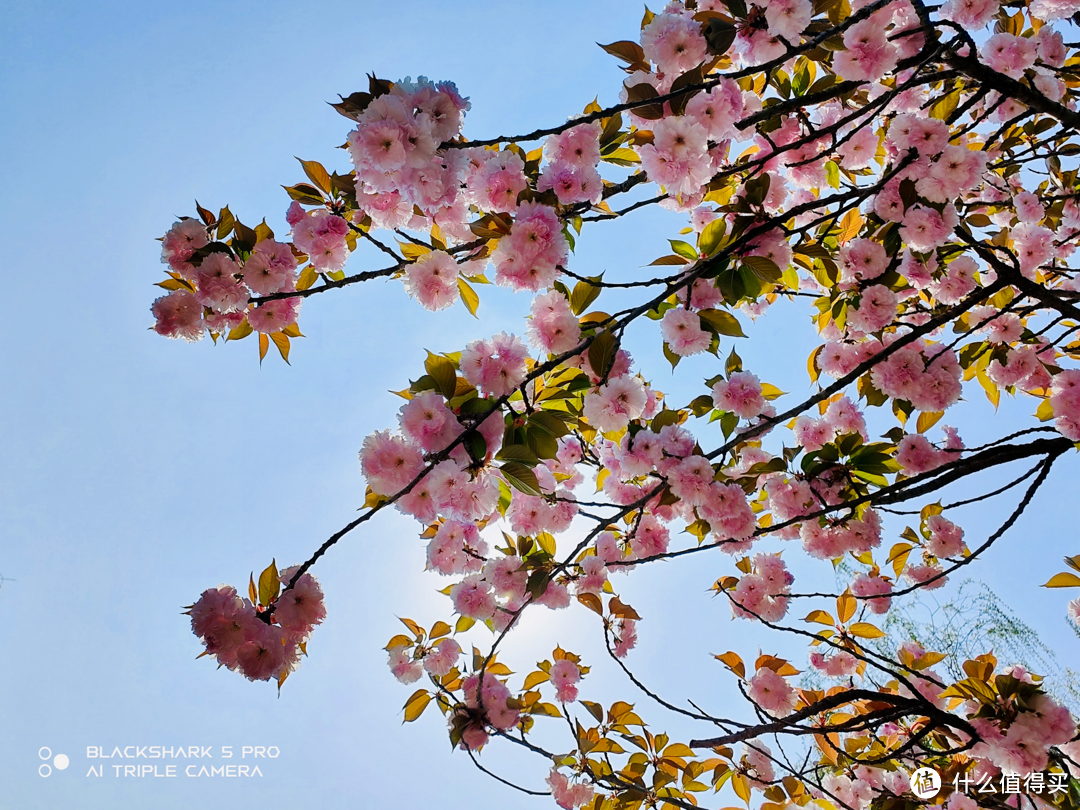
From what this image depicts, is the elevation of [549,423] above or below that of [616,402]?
below

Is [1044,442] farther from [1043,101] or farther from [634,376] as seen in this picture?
[634,376]

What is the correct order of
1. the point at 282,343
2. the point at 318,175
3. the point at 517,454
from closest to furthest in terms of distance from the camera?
the point at 517,454
the point at 318,175
the point at 282,343

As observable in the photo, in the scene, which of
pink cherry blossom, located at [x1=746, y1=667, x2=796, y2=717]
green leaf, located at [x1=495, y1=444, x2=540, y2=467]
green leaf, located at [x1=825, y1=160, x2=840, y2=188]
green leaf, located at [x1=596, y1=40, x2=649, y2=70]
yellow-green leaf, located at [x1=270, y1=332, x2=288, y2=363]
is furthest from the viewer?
green leaf, located at [x1=825, y1=160, x2=840, y2=188]

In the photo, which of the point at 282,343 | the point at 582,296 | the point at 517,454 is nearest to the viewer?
the point at 517,454

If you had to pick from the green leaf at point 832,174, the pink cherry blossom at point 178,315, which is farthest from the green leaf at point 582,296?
the green leaf at point 832,174

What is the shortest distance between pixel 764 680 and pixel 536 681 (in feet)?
2.68

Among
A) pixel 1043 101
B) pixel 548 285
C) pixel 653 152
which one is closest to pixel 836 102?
pixel 1043 101

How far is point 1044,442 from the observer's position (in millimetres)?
1500

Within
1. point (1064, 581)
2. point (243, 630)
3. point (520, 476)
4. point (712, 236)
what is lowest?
point (1064, 581)

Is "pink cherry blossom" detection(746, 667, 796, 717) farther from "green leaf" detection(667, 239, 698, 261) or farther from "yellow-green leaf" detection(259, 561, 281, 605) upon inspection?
"yellow-green leaf" detection(259, 561, 281, 605)

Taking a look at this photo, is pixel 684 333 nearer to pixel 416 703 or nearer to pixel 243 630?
pixel 243 630

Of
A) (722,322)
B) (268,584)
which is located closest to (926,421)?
(722,322)

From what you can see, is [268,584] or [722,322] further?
[722,322]

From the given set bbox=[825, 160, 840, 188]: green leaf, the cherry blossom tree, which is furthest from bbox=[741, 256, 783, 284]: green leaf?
bbox=[825, 160, 840, 188]: green leaf
